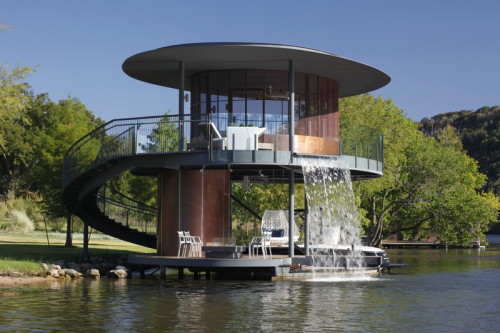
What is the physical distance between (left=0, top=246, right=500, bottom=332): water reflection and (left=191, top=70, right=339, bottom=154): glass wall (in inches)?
223

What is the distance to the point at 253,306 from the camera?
852 inches

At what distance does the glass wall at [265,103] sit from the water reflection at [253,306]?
5654mm

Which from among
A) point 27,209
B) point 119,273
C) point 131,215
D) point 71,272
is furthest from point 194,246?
point 27,209

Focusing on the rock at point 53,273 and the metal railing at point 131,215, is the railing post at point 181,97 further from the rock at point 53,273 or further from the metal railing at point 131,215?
the metal railing at point 131,215

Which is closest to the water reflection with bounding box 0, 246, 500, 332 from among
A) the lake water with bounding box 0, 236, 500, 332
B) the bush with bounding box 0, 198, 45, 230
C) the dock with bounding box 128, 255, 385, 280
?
the lake water with bounding box 0, 236, 500, 332

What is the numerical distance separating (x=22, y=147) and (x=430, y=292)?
174 ft

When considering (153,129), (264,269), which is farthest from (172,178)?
(264,269)

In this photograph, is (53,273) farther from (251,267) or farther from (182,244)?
(251,267)

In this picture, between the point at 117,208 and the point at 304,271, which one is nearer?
the point at 304,271

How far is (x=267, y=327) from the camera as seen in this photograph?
1802 cm

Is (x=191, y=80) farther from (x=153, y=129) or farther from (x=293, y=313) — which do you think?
(x=293, y=313)

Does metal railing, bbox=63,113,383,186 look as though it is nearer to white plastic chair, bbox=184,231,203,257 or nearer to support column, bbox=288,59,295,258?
support column, bbox=288,59,295,258

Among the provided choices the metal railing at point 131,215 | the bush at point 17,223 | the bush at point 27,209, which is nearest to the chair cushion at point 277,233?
the metal railing at point 131,215

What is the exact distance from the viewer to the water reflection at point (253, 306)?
59.8 ft
